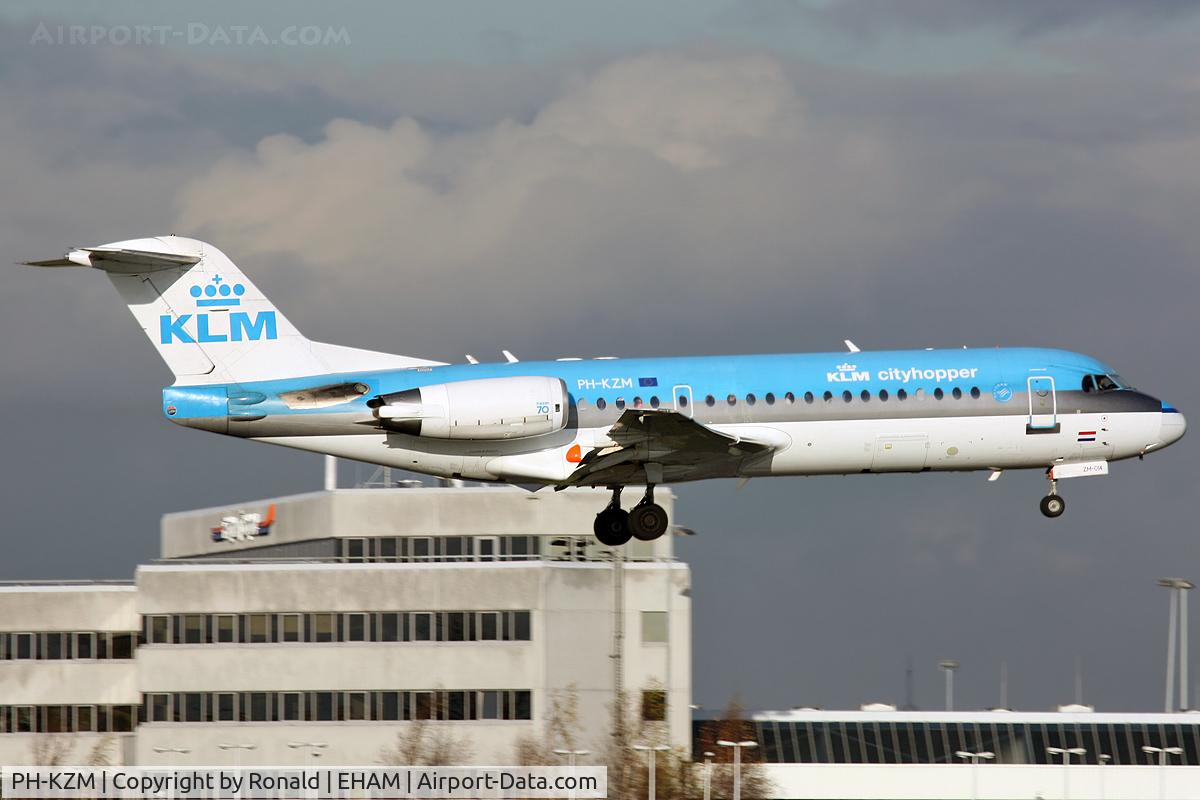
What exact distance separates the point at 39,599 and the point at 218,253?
3085 cm

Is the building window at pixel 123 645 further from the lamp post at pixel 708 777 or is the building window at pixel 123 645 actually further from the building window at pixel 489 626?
the lamp post at pixel 708 777

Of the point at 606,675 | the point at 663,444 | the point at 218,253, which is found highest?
the point at 218,253

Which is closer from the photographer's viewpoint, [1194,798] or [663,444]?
[663,444]

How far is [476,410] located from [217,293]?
19.8 ft

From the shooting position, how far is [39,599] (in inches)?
2485

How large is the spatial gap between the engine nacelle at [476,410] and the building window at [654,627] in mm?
25773

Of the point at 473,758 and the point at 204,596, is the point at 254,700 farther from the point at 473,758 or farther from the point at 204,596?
the point at 473,758

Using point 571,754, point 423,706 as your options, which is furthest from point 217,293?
point 423,706

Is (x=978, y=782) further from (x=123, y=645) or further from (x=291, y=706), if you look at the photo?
(x=123, y=645)

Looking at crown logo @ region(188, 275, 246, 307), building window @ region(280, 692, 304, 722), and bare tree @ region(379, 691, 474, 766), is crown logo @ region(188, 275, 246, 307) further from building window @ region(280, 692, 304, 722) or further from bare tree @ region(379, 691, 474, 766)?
building window @ region(280, 692, 304, 722)

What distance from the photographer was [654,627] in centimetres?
5953

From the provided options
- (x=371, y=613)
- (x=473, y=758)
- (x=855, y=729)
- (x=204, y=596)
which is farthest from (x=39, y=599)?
(x=855, y=729)

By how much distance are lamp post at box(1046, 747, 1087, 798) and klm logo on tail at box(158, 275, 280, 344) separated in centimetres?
4212

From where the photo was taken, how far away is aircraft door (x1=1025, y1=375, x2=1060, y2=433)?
3678 centimetres
